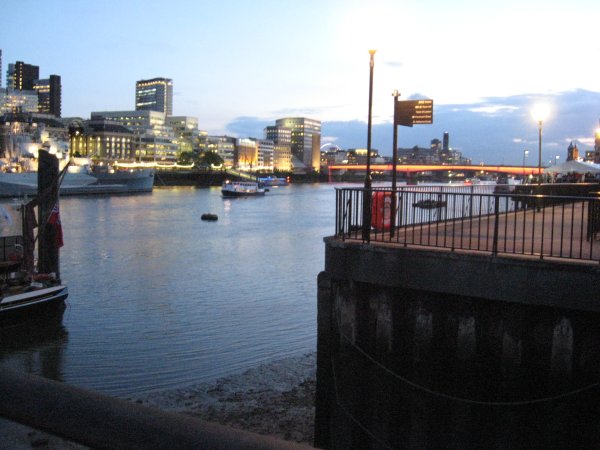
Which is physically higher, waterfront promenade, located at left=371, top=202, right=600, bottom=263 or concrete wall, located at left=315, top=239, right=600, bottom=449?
waterfront promenade, located at left=371, top=202, right=600, bottom=263

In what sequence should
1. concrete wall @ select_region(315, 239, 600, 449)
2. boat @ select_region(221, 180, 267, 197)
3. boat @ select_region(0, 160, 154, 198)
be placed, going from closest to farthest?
concrete wall @ select_region(315, 239, 600, 449) → boat @ select_region(0, 160, 154, 198) → boat @ select_region(221, 180, 267, 197)

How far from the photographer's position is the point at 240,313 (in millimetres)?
24109

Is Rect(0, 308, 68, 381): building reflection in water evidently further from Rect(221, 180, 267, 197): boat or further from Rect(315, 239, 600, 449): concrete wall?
Rect(221, 180, 267, 197): boat

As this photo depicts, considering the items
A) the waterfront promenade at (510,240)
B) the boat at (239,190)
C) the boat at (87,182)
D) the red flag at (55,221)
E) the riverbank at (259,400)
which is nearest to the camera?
the waterfront promenade at (510,240)

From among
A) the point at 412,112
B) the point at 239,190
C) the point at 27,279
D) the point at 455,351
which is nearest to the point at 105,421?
the point at 455,351

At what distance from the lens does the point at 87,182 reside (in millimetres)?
125438

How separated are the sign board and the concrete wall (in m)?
4.66

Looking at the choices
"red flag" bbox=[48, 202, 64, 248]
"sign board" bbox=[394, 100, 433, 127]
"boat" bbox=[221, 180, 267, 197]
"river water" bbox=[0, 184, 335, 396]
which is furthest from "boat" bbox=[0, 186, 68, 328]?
"boat" bbox=[221, 180, 267, 197]

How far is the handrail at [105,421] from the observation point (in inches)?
73.0

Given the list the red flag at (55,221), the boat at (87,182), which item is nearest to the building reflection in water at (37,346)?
the red flag at (55,221)

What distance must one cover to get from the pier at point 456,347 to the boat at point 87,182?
94.3 m

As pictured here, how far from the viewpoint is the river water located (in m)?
17.4

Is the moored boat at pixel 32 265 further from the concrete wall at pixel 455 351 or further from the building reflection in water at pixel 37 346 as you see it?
the concrete wall at pixel 455 351

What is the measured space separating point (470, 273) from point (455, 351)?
39.3 inches
